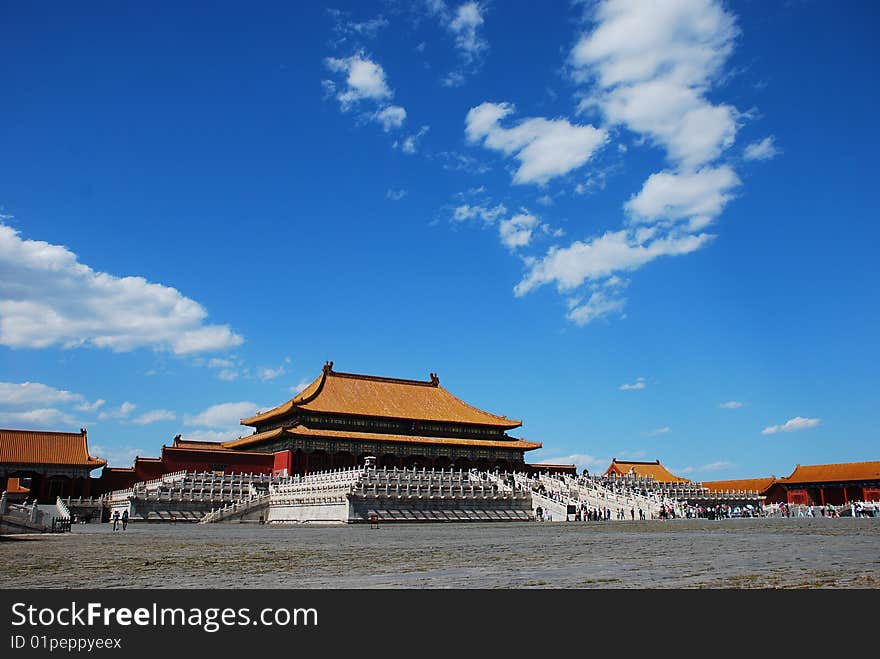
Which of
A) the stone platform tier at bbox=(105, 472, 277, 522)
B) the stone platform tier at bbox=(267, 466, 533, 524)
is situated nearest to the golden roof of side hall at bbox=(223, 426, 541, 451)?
the stone platform tier at bbox=(105, 472, 277, 522)

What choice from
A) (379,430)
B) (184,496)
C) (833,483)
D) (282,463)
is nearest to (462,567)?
(184,496)

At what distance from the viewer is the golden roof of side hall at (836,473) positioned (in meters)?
67.6

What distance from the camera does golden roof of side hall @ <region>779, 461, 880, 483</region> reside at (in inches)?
2662

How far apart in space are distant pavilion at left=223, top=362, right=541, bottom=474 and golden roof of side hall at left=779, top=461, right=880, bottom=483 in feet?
91.3

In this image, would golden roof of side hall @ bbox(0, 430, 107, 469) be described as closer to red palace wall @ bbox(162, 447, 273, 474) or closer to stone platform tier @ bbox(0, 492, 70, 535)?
red palace wall @ bbox(162, 447, 273, 474)

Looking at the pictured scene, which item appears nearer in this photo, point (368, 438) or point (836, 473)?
point (368, 438)

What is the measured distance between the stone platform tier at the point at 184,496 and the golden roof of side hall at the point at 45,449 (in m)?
6.43

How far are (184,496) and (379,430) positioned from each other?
71.5 feet

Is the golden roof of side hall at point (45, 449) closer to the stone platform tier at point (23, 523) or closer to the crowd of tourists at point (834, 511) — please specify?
the stone platform tier at point (23, 523)

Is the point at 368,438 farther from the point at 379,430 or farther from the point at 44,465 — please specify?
the point at 44,465

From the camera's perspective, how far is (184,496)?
146 feet

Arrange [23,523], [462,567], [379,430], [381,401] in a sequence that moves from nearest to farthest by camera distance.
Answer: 1. [462,567]
2. [23,523]
3. [379,430]
4. [381,401]
